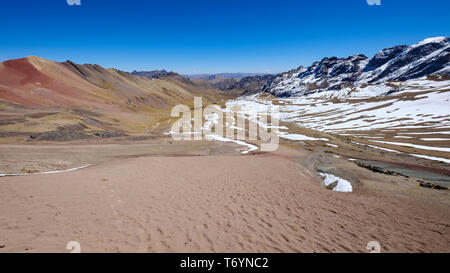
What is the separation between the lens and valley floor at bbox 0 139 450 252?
25.1ft

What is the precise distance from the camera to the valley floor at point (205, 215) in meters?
7.65

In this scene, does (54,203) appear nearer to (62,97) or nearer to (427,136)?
(427,136)

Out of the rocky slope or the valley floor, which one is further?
the rocky slope

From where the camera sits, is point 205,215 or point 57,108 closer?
point 205,215

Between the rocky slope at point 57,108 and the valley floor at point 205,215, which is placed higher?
the rocky slope at point 57,108

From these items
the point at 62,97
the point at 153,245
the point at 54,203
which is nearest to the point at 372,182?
the point at 153,245

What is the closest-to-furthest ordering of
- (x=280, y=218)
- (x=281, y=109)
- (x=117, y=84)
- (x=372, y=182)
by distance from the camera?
(x=280, y=218), (x=372, y=182), (x=117, y=84), (x=281, y=109)

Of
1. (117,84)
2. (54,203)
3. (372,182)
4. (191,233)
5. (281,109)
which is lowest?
(372,182)

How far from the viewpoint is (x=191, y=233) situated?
852 cm

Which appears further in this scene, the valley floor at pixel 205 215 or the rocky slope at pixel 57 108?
the rocky slope at pixel 57 108

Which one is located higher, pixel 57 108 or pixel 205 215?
pixel 57 108

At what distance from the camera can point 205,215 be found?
10344 millimetres

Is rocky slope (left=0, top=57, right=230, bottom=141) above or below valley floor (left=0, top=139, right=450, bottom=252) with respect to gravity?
above

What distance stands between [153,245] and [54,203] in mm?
5883
